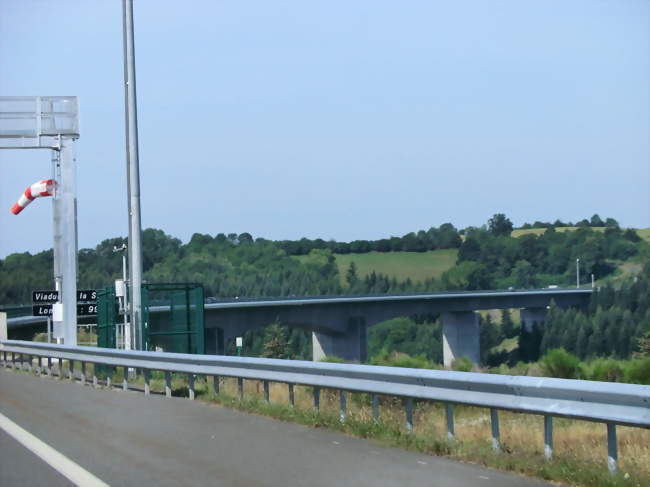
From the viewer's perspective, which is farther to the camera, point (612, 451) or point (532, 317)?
point (532, 317)

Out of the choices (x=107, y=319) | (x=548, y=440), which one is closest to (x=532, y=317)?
(x=107, y=319)

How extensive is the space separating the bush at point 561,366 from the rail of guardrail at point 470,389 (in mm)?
10323

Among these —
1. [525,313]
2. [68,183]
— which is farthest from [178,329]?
[525,313]

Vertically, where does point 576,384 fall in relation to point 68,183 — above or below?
below

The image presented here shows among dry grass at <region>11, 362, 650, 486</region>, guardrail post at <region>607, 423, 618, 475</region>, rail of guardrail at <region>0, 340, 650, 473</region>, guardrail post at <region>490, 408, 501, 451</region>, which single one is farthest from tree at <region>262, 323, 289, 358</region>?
guardrail post at <region>607, 423, 618, 475</region>

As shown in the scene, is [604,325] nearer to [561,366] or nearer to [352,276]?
[561,366]

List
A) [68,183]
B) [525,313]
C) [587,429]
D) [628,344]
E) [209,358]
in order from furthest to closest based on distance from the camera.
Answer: [525,313] → [628,344] → [68,183] → [209,358] → [587,429]

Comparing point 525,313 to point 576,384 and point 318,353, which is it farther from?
point 576,384

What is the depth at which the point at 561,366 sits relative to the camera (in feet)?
77.2

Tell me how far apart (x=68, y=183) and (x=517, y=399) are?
838 inches

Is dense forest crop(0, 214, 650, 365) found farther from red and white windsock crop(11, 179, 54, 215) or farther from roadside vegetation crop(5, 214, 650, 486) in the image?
red and white windsock crop(11, 179, 54, 215)

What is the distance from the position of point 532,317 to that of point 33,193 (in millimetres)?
97773

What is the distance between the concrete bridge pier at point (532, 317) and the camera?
122 metres

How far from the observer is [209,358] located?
600 inches
